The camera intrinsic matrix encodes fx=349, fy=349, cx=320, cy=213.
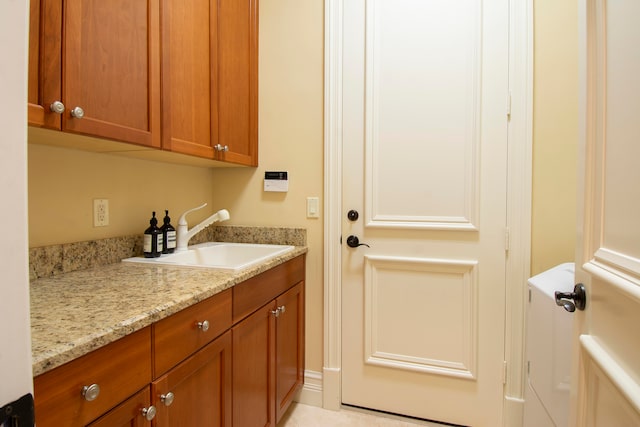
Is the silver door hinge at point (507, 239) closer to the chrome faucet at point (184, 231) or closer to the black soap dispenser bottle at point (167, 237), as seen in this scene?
the chrome faucet at point (184, 231)

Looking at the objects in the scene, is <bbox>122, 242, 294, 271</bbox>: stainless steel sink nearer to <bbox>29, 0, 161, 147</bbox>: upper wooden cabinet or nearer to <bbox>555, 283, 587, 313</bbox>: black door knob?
<bbox>29, 0, 161, 147</bbox>: upper wooden cabinet

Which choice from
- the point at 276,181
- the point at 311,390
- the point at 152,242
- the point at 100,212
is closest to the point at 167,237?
the point at 152,242

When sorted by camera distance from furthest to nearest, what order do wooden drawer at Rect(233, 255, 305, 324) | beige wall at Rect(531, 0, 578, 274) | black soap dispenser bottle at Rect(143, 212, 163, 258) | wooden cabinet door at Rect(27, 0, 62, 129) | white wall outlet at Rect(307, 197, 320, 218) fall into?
white wall outlet at Rect(307, 197, 320, 218) → beige wall at Rect(531, 0, 578, 274) → black soap dispenser bottle at Rect(143, 212, 163, 258) → wooden drawer at Rect(233, 255, 305, 324) → wooden cabinet door at Rect(27, 0, 62, 129)

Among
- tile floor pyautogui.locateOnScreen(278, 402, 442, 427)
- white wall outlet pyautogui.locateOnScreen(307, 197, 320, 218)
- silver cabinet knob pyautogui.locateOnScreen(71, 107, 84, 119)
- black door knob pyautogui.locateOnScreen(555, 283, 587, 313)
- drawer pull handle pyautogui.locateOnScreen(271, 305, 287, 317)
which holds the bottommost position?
tile floor pyautogui.locateOnScreen(278, 402, 442, 427)

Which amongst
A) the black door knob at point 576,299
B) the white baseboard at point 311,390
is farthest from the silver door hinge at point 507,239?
the white baseboard at point 311,390

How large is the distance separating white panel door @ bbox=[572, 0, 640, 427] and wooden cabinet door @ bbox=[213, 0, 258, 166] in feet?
4.55

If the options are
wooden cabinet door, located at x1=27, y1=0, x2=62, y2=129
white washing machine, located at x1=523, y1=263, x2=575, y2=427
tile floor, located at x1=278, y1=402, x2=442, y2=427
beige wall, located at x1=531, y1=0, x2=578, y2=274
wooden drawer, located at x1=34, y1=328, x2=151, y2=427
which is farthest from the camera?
tile floor, located at x1=278, y1=402, x2=442, y2=427

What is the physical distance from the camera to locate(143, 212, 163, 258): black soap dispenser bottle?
1504 mm

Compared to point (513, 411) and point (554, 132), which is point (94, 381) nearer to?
point (513, 411)

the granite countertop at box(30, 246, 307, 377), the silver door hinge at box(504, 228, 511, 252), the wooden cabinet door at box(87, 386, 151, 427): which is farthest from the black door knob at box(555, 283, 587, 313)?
the wooden cabinet door at box(87, 386, 151, 427)

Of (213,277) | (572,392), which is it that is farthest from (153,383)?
(572,392)

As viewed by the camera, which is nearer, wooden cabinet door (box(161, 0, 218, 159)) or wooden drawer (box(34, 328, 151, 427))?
wooden drawer (box(34, 328, 151, 427))

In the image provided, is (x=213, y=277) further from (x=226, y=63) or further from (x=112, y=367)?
(x=226, y=63)

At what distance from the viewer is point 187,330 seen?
0.99 m
